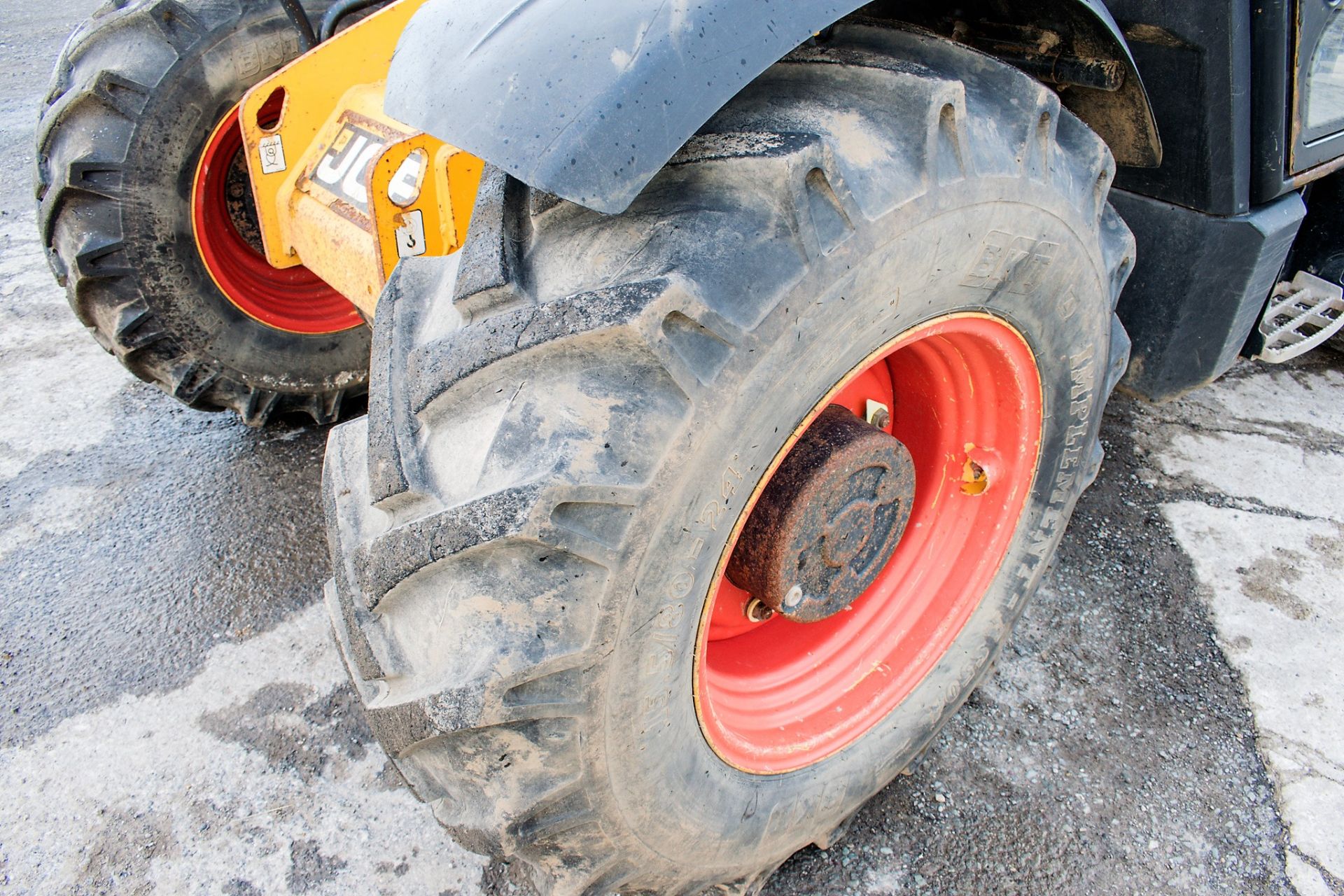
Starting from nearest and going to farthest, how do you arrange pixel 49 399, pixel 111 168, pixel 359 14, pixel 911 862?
pixel 911 862, pixel 111 168, pixel 359 14, pixel 49 399

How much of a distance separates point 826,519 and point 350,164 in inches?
47.2

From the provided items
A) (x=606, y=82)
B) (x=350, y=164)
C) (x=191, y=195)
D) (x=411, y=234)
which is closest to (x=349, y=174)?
(x=350, y=164)

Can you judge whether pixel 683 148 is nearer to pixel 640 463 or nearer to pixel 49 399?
pixel 640 463

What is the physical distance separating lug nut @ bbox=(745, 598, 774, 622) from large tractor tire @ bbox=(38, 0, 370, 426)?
1.51m

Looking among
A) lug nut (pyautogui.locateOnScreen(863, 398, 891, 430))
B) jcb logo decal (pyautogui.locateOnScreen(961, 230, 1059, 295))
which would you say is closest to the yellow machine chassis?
lug nut (pyautogui.locateOnScreen(863, 398, 891, 430))

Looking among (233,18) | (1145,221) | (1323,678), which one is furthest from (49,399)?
(1323,678)

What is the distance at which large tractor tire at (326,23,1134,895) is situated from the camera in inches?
38.0

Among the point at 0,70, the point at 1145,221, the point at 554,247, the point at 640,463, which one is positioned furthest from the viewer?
the point at 0,70

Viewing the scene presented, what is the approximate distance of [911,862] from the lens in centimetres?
163

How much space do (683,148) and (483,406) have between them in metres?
0.39

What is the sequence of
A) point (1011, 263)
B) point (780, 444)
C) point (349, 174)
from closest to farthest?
point (780, 444)
point (1011, 263)
point (349, 174)

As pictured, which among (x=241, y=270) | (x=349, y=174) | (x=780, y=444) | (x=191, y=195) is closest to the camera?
(x=780, y=444)

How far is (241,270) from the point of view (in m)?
2.46

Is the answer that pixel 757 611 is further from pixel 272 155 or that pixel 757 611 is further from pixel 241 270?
pixel 241 270
